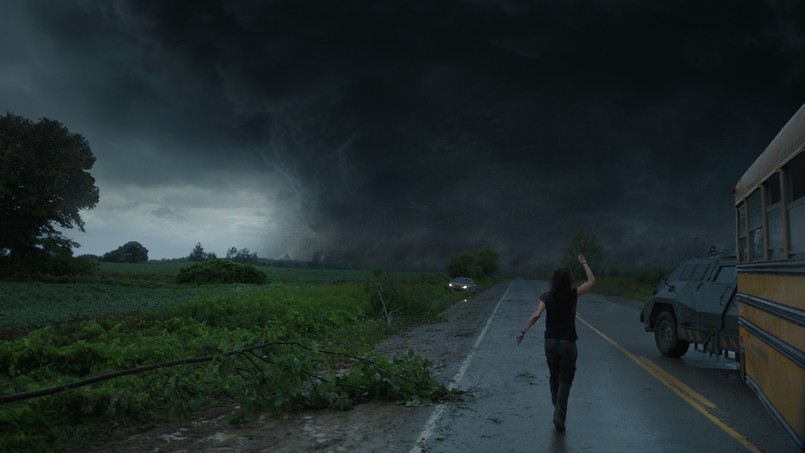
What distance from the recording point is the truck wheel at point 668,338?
493 inches

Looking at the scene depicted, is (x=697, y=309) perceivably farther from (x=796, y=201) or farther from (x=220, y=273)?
(x=220, y=273)

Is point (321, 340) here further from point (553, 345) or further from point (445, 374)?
point (553, 345)

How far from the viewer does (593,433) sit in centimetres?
689

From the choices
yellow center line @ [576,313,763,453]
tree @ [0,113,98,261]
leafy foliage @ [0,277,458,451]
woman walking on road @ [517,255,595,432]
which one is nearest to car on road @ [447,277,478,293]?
tree @ [0,113,98,261]

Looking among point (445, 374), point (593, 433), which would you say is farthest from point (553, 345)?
point (445, 374)

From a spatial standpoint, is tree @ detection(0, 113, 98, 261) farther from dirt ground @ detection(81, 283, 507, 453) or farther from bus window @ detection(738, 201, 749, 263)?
bus window @ detection(738, 201, 749, 263)

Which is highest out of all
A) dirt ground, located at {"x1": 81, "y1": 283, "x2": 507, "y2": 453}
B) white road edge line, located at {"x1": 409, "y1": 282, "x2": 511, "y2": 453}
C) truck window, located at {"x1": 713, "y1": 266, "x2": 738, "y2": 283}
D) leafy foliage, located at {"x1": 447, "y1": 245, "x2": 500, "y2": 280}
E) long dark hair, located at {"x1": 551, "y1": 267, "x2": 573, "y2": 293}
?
leafy foliage, located at {"x1": 447, "y1": 245, "x2": 500, "y2": 280}

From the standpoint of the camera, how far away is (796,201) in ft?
18.1

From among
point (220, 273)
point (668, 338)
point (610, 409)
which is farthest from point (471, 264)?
point (610, 409)

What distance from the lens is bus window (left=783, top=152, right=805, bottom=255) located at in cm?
527

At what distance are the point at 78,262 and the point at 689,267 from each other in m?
40.6

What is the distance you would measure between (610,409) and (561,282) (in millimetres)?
2185

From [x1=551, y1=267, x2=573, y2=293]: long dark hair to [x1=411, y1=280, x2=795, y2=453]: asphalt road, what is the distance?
1.63 metres

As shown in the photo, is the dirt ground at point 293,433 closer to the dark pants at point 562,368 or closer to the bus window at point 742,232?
the dark pants at point 562,368
